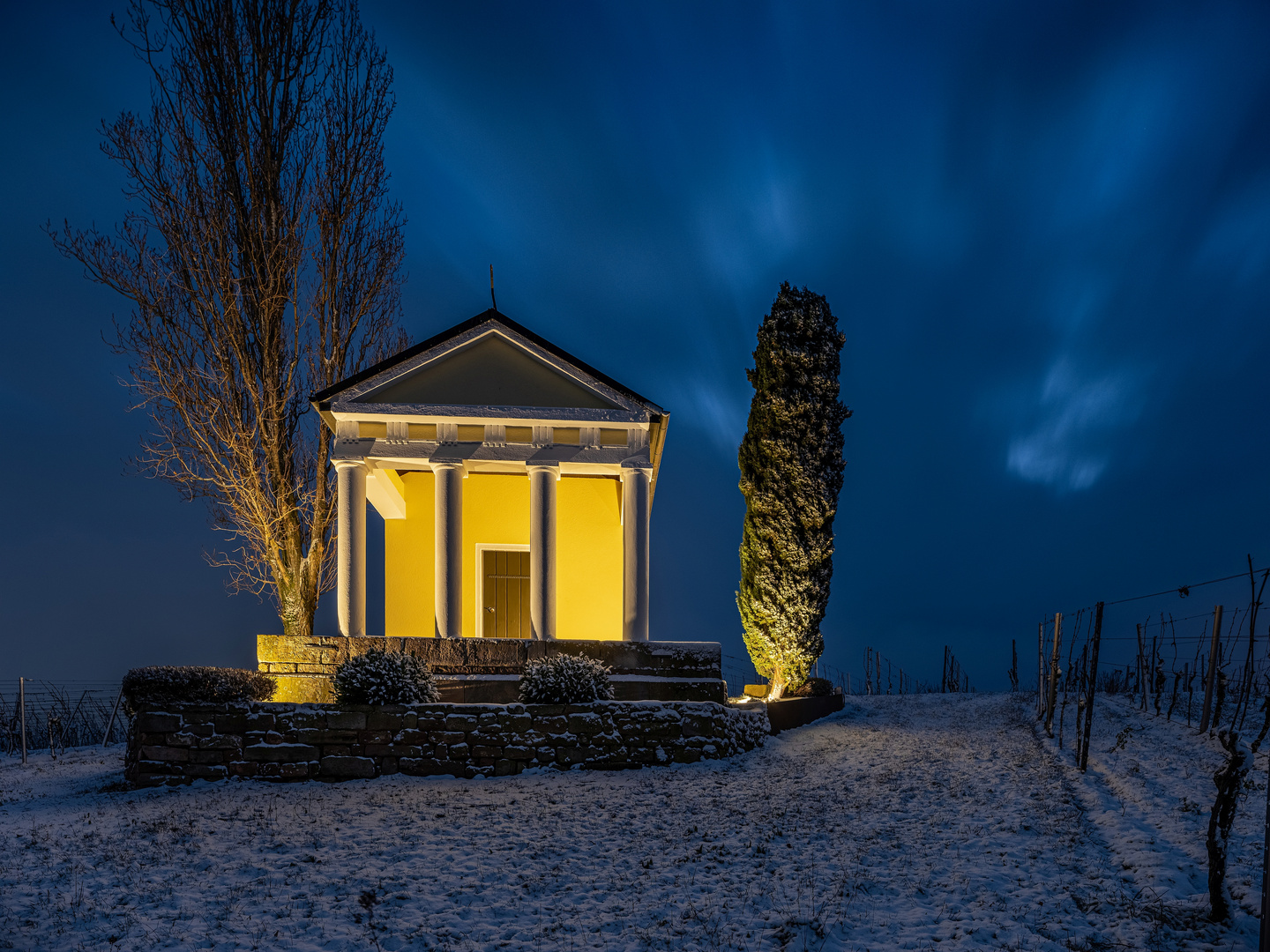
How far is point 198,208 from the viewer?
1446cm

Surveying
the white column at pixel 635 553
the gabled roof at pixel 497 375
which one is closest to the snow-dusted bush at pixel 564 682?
the white column at pixel 635 553

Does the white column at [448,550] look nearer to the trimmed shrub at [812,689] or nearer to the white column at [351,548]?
the white column at [351,548]

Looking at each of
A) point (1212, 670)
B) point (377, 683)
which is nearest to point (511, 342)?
point (377, 683)

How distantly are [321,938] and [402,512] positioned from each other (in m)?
11.9

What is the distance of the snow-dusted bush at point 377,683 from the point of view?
31.0 ft

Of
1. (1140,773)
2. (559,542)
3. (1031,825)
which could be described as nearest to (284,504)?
(559,542)

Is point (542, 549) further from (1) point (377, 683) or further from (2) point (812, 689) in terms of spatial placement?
(2) point (812, 689)

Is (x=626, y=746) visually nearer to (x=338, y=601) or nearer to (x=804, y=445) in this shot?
(x=338, y=601)

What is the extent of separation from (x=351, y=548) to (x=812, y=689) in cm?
1017

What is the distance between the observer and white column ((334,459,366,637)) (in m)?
12.4

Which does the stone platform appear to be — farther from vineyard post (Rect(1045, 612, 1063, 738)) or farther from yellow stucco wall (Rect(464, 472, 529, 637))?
vineyard post (Rect(1045, 612, 1063, 738))

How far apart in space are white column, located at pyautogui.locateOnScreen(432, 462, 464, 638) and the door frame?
270 cm

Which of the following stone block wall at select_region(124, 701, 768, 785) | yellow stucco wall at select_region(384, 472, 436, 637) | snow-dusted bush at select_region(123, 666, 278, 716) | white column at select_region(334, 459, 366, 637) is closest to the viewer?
stone block wall at select_region(124, 701, 768, 785)

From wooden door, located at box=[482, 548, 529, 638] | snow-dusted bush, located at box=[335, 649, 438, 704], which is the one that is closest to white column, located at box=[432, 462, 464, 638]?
snow-dusted bush, located at box=[335, 649, 438, 704]
